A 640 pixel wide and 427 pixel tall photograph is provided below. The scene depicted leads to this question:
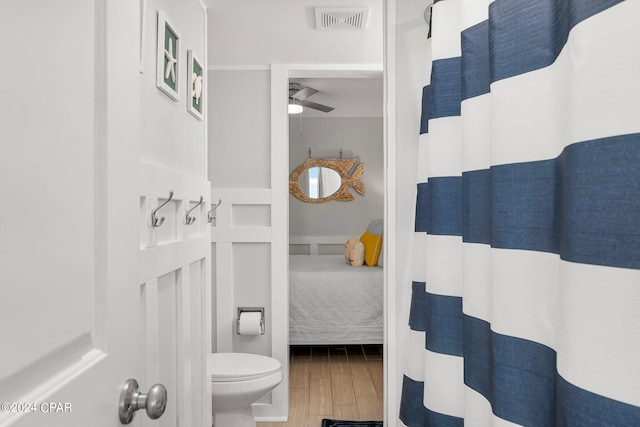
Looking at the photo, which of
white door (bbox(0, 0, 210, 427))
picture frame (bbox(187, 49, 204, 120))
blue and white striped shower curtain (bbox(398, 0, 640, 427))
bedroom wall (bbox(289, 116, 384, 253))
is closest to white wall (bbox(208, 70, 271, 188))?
picture frame (bbox(187, 49, 204, 120))

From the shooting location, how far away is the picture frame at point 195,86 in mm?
1827

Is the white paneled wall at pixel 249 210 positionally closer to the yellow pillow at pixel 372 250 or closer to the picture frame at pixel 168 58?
the picture frame at pixel 168 58

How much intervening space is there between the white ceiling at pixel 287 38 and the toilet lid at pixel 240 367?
1693mm

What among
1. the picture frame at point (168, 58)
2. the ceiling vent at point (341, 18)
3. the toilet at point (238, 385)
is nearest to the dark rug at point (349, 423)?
the toilet at point (238, 385)

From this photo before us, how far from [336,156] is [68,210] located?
18.6 feet

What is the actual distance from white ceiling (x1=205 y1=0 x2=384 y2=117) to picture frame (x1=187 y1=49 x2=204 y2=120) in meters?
0.37

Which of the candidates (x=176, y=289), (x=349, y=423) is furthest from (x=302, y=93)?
(x=176, y=289)

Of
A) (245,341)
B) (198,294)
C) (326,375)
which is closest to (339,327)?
(326,375)

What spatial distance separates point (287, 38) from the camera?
259 cm

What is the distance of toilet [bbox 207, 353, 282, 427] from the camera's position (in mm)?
2338

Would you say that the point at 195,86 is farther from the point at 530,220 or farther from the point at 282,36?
the point at 530,220

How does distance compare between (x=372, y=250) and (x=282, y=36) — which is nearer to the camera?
(x=282, y=36)

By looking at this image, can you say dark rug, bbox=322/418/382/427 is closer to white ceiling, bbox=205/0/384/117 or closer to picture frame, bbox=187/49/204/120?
picture frame, bbox=187/49/204/120

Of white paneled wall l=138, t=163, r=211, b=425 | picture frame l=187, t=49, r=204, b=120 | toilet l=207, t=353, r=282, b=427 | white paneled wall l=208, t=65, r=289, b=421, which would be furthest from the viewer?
white paneled wall l=208, t=65, r=289, b=421
